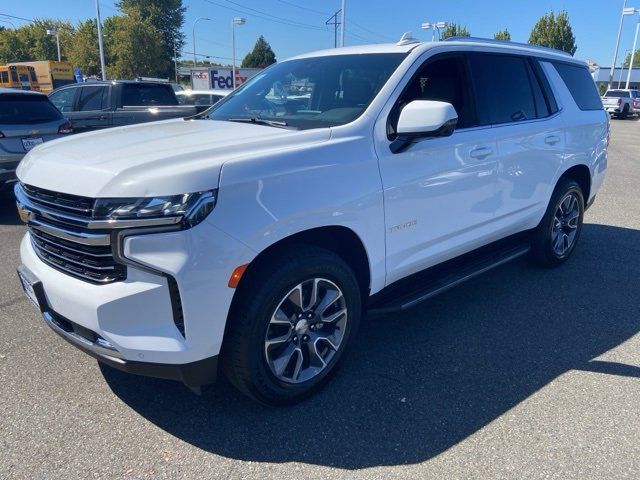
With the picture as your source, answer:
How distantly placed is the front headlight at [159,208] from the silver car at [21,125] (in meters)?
5.41

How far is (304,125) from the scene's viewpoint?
3057mm

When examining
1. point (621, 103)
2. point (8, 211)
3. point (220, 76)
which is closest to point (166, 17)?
point (220, 76)

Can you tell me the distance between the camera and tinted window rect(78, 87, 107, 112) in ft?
32.1

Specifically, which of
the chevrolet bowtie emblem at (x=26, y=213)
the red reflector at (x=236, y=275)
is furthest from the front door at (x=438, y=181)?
the chevrolet bowtie emblem at (x=26, y=213)

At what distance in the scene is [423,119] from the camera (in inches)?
112

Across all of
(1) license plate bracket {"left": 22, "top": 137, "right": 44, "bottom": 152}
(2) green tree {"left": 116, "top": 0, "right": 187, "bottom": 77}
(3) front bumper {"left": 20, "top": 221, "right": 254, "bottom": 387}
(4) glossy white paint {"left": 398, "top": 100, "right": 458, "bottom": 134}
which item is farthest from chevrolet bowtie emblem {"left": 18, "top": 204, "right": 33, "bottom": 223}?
(2) green tree {"left": 116, "top": 0, "right": 187, "bottom": 77}

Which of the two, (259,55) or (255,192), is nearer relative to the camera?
(255,192)

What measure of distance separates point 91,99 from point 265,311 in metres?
9.11

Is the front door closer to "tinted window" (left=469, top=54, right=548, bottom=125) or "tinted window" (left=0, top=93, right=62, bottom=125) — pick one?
"tinted window" (left=469, top=54, right=548, bottom=125)

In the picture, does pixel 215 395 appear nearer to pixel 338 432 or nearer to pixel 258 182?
pixel 338 432

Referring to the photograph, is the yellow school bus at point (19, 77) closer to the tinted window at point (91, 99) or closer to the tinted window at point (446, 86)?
the tinted window at point (91, 99)

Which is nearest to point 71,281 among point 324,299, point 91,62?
point 324,299

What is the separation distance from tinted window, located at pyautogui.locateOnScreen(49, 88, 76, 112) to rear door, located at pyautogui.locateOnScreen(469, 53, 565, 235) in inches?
355

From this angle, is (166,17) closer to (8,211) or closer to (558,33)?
(558,33)
